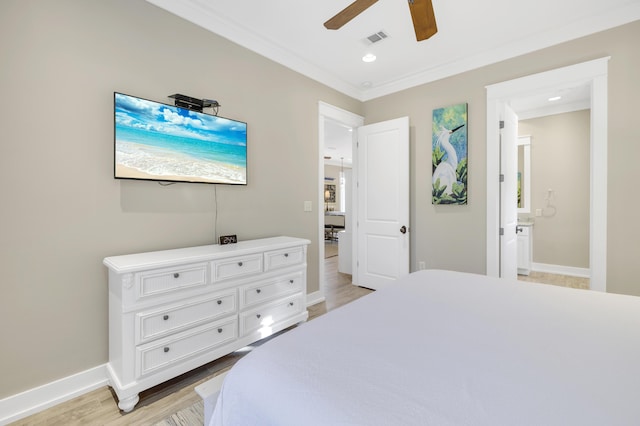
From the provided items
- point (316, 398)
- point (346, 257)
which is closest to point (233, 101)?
point (316, 398)

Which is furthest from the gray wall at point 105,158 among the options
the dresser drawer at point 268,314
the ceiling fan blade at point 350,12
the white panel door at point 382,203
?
the ceiling fan blade at point 350,12

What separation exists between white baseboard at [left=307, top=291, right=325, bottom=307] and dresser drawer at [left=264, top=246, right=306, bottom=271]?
86cm

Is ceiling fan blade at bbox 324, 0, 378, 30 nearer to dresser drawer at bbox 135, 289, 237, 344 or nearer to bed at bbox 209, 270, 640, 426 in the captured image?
bed at bbox 209, 270, 640, 426

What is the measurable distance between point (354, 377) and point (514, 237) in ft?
11.0

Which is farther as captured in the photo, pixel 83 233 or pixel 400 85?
pixel 400 85

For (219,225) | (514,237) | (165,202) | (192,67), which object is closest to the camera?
(165,202)

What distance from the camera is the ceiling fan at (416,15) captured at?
1.68m

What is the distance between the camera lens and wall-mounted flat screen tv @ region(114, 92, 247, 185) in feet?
6.57

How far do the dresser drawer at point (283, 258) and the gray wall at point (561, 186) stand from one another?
4.45m

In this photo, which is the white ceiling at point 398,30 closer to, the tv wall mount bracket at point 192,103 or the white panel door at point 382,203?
the tv wall mount bracket at point 192,103

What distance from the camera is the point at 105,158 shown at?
1.97m

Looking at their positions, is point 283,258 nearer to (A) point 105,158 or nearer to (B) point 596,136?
(A) point 105,158

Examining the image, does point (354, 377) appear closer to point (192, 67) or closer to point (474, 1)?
point (192, 67)

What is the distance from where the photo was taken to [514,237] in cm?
342
